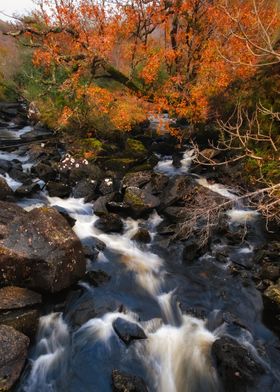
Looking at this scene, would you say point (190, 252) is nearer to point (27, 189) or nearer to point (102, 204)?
point (102, 204)

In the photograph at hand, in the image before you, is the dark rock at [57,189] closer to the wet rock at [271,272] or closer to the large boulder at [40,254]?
the large boulder at [40,254]

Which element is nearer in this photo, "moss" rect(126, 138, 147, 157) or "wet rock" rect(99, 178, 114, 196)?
"wet rock" rect(99, 178, 114, 196)

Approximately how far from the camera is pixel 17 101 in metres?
29.5

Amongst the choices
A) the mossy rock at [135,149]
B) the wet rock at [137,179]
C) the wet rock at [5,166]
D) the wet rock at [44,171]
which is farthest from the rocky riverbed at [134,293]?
the mossy rock at [135,149]

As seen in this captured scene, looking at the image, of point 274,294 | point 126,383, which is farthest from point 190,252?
point 126,383

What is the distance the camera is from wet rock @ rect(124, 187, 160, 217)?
12.3 meters

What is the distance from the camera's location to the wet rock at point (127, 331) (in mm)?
7443

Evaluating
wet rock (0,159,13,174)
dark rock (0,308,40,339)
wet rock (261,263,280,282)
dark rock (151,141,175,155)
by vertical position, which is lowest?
wet rock (261,263,280,282)

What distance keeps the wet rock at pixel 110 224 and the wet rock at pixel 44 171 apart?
161 inches

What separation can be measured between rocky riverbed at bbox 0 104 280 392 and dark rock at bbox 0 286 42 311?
0.02m

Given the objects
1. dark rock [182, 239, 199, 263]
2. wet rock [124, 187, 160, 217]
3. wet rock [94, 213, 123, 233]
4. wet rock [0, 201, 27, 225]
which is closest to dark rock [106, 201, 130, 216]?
wet rock [124, 187, 160, 217]

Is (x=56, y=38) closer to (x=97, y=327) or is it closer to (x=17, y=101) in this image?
(x=17, y=101)

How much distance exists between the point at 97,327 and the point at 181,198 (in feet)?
20.7

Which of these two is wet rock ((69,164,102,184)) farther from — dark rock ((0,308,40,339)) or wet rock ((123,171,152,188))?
dark rock ((0,308,40,339))
